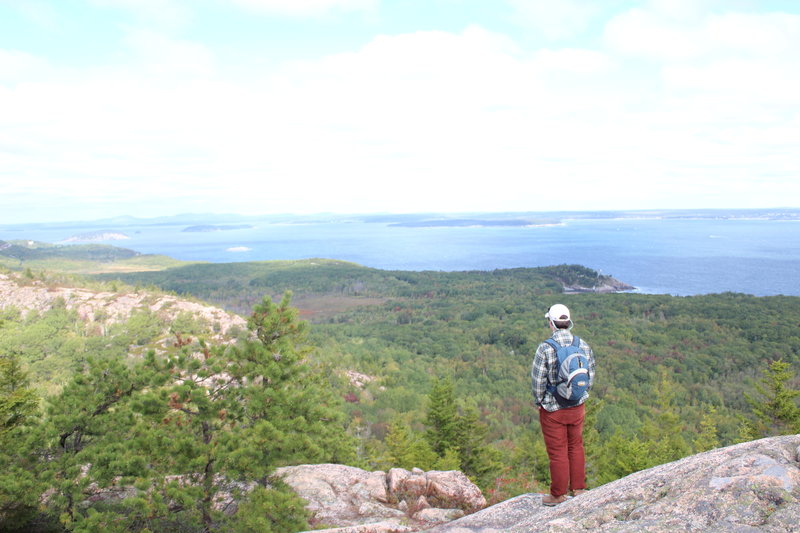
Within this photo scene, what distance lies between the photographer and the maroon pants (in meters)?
6.68

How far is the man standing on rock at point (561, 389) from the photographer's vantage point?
6.45m

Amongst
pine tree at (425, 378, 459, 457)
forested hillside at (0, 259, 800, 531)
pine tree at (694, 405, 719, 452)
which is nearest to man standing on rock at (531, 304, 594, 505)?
forested hillside at (0, 259, 800, 531)

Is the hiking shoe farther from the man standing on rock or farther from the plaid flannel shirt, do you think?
the plaid flannel shirt

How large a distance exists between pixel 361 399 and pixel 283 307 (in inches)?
1767

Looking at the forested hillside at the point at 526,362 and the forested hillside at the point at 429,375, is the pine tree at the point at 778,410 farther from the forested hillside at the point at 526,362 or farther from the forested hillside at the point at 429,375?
the forested hillside at the point at 526,362

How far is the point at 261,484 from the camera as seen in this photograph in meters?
12.3

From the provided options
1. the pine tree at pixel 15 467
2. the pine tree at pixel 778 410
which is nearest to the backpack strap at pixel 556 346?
the pine tree at pixel 15 467

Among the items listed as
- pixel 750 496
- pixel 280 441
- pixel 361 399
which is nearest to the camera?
pixel 750 496

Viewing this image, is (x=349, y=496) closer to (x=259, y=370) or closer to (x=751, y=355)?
(x=259, y=370)

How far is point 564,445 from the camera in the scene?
22.3 ft

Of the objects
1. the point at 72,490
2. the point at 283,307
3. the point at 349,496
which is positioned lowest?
the point at 349,496

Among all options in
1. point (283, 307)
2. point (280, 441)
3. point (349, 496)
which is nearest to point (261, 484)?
point (280, 441)

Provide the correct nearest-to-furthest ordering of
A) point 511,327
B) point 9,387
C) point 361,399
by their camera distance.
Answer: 1. point 9,387
2. point 361,399
3. point 511,327

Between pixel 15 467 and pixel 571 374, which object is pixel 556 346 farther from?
pixel 15 467
